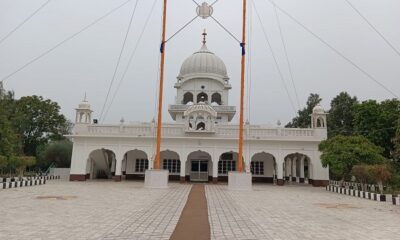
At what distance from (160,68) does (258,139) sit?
35.4 feet

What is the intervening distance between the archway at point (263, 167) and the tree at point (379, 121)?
Result: 25.4 feet

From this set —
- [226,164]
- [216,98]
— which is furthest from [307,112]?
[226,164]

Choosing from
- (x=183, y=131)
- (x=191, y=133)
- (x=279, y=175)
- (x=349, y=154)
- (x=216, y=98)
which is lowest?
(x=279, y=175)

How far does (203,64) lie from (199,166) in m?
11.8

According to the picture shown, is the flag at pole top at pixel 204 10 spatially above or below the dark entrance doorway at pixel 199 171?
above

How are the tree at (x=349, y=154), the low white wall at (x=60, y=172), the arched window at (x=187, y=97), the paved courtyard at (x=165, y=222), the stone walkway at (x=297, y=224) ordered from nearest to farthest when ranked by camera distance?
the paved courtyard at (x=165, y=222) → the stone walkway at (x=297, y=224) → the tree at (x=349, y=154) → the low white wall at (x=60, y=172) → the arched window at (x=187, y=97)

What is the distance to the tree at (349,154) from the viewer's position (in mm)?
19516

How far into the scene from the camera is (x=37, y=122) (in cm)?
3866

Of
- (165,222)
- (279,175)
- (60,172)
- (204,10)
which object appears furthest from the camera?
(60,172)

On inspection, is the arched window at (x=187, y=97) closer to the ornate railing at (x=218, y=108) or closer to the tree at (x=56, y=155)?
the ornate railing at (x=218, y=108)

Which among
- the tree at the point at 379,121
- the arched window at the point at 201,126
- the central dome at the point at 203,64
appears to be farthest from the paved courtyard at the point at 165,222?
the central dome at the point at 203,64

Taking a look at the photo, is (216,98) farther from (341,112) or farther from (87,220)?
(87,220)

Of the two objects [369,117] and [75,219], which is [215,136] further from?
[75,219]

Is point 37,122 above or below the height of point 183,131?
above
